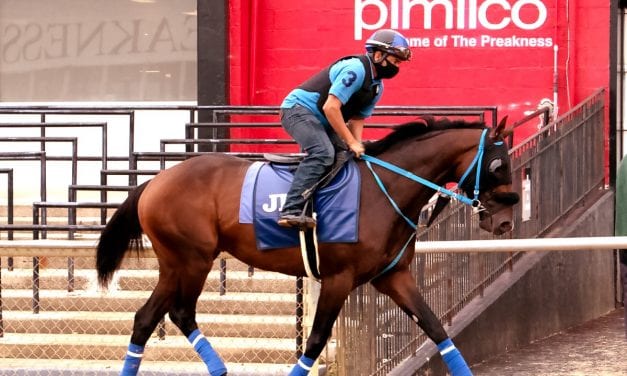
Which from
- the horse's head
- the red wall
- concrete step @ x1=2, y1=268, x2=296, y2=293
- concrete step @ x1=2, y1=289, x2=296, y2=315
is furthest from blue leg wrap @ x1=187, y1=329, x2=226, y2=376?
the red wall

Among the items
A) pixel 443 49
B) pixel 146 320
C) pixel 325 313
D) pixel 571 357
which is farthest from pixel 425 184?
pixel 443 49

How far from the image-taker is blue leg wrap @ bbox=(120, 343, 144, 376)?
8750 mm

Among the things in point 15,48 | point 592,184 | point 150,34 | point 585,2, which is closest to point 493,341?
point 592,184

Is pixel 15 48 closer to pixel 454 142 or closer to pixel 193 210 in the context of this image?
pixel 193 210

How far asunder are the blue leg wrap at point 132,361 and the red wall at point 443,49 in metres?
6.48

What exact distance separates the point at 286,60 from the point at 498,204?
6.90m

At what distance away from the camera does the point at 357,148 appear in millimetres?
8578

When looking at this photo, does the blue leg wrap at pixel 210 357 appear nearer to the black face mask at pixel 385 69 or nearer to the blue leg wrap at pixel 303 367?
the blue leg wrap at pixel 303 367

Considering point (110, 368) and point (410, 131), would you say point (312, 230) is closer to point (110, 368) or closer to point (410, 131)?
point (410, 131)

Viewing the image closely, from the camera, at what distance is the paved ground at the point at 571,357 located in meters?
10.9

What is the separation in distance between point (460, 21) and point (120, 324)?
5887mm

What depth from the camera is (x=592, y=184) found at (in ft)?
45.7

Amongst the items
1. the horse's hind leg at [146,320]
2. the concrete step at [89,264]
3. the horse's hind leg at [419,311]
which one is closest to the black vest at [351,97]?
the horse's hind leg at [419,311]

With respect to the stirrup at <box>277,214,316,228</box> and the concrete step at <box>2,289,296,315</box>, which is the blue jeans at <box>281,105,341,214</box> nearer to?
the stirrup at <box>277,214,316,228</box>
